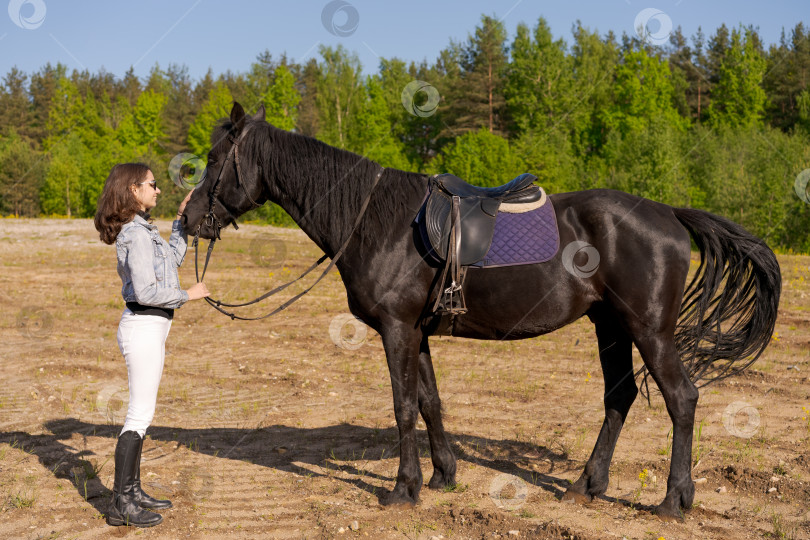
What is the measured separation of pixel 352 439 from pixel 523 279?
9.56 feet

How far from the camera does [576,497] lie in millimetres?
5434

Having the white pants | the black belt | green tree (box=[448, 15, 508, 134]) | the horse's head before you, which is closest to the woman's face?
the horse's head

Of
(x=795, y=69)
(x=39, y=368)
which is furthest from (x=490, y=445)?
(x=795, y=69)

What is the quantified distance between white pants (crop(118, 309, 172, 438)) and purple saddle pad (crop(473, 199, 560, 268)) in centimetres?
249

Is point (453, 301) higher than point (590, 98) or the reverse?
the reverse

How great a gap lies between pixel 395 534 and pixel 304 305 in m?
10.8

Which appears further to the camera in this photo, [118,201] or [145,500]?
[145,500]

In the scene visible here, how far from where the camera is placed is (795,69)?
63.1m

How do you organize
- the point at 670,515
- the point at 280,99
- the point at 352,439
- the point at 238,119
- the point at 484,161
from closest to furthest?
the point at 670,515, the point at 238,119, the point at 352,439, the point at 484,161, the point at 280,99

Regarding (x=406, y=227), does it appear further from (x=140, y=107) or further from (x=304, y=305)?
(x=140, y=107)

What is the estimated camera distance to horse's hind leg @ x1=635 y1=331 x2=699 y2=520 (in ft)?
16.7

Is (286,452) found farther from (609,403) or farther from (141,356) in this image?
(609,403)

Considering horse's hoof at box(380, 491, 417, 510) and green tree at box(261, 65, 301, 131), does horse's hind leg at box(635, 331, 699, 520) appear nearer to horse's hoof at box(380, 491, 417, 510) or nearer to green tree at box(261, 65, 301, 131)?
horse's hoof at box(380, 491, 417, 510)

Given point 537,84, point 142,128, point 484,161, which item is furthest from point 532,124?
point 142,128
